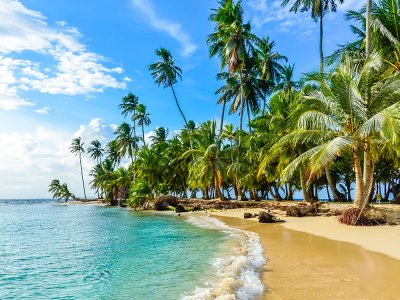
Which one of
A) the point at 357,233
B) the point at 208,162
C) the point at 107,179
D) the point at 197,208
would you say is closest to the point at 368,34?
the point at 357,233

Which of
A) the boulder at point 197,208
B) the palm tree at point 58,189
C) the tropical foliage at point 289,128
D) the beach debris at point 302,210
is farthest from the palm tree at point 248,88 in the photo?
the palm tree at point 58,189

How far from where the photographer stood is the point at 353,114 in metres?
14.9

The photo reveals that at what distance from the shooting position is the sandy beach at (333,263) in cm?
592

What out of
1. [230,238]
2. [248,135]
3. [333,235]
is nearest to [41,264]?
[230,238]

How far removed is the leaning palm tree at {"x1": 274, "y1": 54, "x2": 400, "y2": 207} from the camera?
13984 mm

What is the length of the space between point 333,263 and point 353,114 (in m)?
8.85

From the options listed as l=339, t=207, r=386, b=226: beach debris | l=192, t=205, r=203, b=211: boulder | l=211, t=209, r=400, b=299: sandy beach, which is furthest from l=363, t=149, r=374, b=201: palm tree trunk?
l=192, t=205, r=203, b=211: boulder

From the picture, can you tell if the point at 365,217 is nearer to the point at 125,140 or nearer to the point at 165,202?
the point at 165,202

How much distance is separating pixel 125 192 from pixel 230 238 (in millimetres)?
54782

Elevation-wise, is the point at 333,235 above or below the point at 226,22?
below

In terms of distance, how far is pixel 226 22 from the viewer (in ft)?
111

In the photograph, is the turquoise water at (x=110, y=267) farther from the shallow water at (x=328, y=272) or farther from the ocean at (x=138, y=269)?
the shallow water at (x=328, y=272)

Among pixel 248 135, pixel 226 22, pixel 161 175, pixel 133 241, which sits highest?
pixel 226 22

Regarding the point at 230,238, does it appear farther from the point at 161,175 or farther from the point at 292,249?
the point at 161,175
